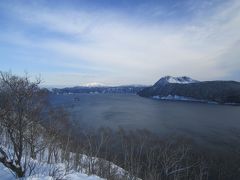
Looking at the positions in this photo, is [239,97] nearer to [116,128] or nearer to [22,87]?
[116,128]

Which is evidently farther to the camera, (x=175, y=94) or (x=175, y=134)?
(x=175, y=94)

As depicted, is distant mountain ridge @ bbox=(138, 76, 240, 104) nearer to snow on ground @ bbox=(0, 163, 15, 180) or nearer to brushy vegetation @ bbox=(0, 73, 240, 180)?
brushy vegetation @ bbox=(0, 73, 240, 180)

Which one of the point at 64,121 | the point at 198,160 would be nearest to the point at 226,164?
the point at 198,160

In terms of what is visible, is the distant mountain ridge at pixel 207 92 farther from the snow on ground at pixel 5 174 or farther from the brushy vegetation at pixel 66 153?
the snow on ground at pixel 5 174

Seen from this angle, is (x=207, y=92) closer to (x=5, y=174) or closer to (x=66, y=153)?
(x=66, y=153)

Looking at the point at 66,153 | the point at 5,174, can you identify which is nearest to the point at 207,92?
the point at 66,153

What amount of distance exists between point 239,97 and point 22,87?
107 m

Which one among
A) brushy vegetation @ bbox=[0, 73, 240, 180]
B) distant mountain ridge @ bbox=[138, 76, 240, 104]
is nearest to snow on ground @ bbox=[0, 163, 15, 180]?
brushy vegetation @ bbox=[0, 73, 240, 180]

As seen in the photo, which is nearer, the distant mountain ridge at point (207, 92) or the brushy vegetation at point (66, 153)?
the brushy vegetation at point (66, 153)

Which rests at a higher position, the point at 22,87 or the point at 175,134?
the point at 22,87

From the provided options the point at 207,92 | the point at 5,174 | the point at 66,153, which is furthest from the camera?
the point at 207,92

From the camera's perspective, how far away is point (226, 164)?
89.7 ft

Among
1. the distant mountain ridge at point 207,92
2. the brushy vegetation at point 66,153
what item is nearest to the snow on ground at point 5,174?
the brushy vegetation at point 66,153

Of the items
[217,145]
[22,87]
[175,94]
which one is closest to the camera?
[22,87]
